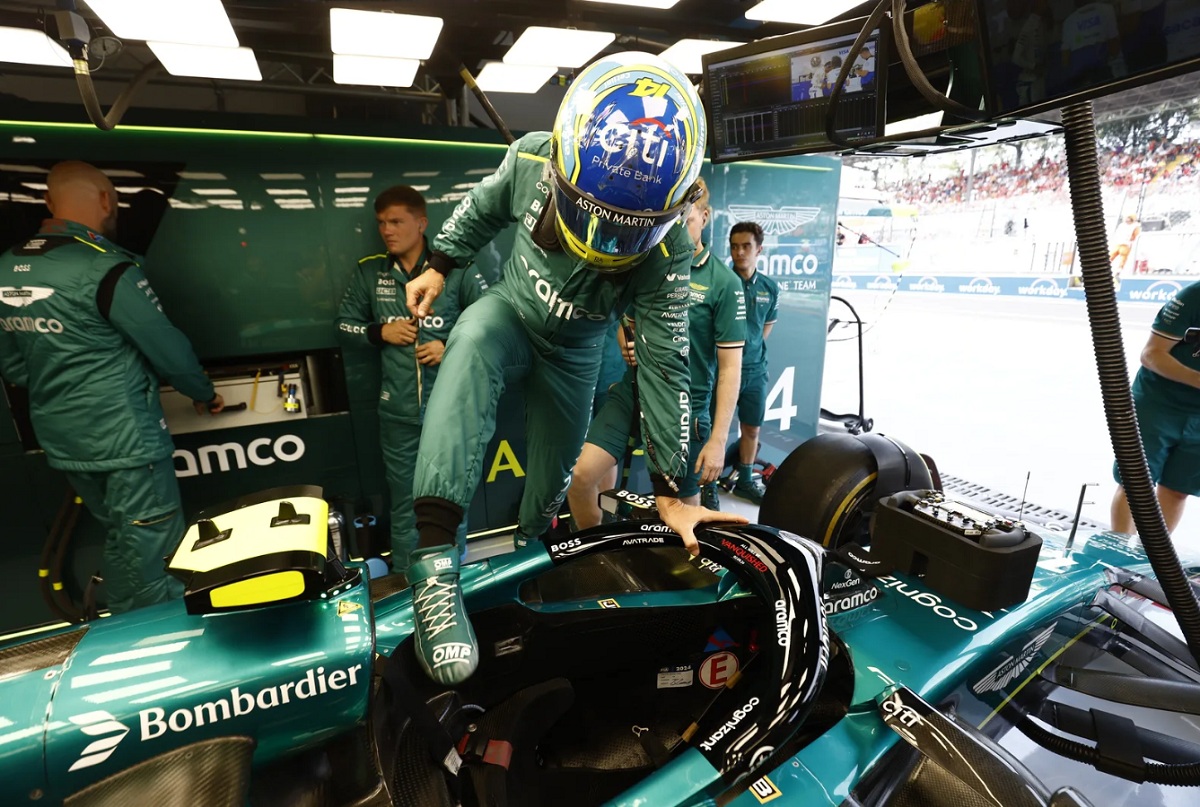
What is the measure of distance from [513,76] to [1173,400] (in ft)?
12.5

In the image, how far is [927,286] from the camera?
14273 millimetres

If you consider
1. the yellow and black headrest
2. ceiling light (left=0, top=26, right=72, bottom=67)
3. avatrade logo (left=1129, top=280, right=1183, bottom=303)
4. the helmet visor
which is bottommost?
the yellow and black headrest

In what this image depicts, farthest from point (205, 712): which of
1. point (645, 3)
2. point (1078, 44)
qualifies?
point (645, 3)

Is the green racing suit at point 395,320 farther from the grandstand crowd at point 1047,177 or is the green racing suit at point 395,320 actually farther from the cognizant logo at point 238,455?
the grandstand crowd at point 1047,177

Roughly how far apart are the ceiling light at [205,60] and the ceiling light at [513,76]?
45.3 inches

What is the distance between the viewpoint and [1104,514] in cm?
379

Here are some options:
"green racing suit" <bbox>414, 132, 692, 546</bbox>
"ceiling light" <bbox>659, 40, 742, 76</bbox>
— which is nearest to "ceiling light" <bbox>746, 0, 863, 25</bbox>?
"ceiling light" <bbox>659, 40, 742, 76</bbox>

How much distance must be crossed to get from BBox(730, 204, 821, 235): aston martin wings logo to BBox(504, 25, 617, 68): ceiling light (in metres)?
1.30

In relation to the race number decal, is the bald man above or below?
above

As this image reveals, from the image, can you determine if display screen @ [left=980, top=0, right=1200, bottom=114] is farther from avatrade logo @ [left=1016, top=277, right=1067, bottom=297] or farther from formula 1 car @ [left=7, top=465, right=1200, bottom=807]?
avatrade logo @ [left=1016, top=277, right=1067, bottom=297]

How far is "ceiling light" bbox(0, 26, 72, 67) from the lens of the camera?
7.44 ft

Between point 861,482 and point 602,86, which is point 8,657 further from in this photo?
point 861,482

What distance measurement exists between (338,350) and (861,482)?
2.58 m

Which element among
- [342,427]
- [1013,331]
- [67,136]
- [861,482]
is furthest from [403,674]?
[1013,331]
